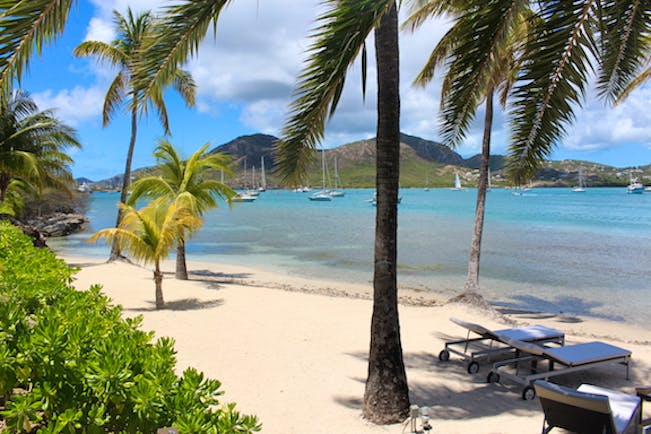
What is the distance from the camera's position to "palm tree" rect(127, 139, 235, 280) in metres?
14.2

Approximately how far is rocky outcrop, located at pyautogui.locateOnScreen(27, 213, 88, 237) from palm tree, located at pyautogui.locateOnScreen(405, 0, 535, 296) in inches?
1323

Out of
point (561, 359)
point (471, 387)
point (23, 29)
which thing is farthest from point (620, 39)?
point (23, 29)

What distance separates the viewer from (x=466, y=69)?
4547 mm

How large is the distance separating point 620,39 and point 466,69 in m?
1.49

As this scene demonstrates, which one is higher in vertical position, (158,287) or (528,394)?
(158,287)

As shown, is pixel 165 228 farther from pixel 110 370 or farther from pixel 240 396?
pixel 110 370

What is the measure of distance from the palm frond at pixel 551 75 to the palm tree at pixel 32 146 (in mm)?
18016

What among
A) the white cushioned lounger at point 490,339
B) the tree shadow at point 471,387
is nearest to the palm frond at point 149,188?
the tree shadow at point 471,387

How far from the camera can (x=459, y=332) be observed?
9000 millimetres

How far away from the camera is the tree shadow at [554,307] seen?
41.9 feet

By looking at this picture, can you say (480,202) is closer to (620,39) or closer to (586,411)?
(620,39)

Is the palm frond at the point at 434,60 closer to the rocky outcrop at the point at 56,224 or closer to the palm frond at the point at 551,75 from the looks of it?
the palm frond at the point at 551,75

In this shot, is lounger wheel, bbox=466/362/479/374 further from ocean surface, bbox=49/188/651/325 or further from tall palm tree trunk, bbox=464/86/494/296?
ocean surface, bbox=49/188/651/325

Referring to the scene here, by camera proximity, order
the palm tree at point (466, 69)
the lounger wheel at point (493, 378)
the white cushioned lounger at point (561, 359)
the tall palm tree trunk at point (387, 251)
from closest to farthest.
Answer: the palm tree at point (466, 69)
the tall palm tree trunk at point (387, 251)
the white cushioned lounger at point (561, 359)
the lounger wheel at point (493, 378)
